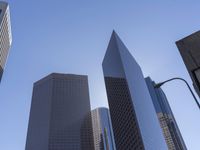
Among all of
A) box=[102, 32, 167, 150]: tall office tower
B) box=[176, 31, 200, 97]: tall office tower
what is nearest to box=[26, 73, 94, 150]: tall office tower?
box=[102, 32, 167, 150]: tall office tower

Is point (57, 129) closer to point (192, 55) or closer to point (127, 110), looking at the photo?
point (127, 110)

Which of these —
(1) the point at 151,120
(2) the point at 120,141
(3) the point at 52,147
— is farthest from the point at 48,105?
(1) the point at 151,120

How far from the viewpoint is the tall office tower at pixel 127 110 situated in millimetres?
117500

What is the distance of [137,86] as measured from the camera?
14688 centimetres

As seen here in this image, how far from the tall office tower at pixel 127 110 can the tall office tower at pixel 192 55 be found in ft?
335

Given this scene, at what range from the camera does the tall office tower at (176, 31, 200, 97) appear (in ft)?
39.8

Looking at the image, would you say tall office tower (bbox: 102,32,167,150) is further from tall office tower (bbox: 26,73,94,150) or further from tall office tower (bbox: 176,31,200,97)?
tall office tower (bbox: 176,31,200,97)

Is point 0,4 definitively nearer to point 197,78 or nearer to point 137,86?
point 137,86

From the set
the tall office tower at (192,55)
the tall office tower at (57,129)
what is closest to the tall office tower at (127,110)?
the tall office tower at (57,129)

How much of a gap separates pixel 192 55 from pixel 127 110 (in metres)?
120

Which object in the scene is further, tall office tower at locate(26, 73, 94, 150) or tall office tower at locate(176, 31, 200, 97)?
tall office tower at locate(26, 73, 94, 150)

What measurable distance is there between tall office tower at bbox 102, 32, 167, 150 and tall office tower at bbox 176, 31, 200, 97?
101959 mm

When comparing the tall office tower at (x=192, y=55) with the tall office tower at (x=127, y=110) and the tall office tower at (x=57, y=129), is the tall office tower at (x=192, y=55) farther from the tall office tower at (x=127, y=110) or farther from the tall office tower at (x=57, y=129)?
the tall office tower at (x=57, y=129)

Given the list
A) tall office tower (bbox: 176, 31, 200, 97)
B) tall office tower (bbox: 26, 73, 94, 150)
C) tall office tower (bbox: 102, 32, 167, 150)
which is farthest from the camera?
tall office tower (bbox: 26, 73, 94, 150)
